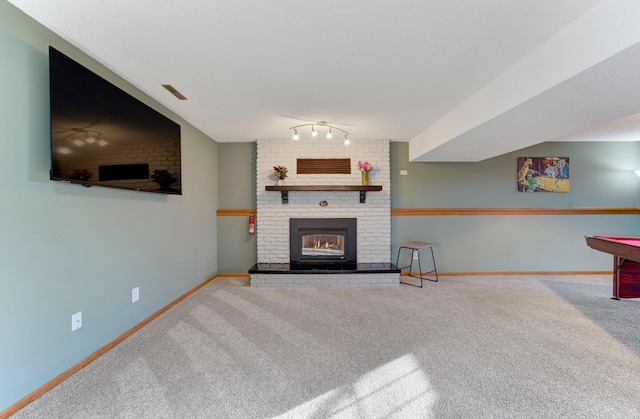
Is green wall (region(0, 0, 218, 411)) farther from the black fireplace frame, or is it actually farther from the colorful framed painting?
the colorful framed painting

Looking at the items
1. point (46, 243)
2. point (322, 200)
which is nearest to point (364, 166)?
point (322, 200)

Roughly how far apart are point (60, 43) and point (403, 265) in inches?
174

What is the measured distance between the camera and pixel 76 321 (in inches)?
A: 74.4

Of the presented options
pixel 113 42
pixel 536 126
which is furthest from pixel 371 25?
pixel 536 126

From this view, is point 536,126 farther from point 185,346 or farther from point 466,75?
point 185,346

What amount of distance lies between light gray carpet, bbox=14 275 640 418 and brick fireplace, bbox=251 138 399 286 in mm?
1187

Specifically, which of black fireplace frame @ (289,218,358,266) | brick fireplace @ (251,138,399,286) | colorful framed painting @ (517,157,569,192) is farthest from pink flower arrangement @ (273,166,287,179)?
colorful framed painting @ (517,157,569,192)

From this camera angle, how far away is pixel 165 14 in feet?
4.95

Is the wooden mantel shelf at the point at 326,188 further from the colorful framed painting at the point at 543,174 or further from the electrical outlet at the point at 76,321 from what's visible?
the electrical outlet at the point at 76,321


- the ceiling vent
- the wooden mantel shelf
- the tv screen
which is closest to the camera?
the tv screen

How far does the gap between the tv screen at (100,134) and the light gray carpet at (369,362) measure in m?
1.32

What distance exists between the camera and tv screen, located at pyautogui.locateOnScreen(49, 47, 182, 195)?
164cm

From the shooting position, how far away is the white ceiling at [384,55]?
57.7 inches

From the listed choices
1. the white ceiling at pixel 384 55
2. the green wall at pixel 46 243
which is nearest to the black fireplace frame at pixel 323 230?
the white ceiling at pixel 384 55
